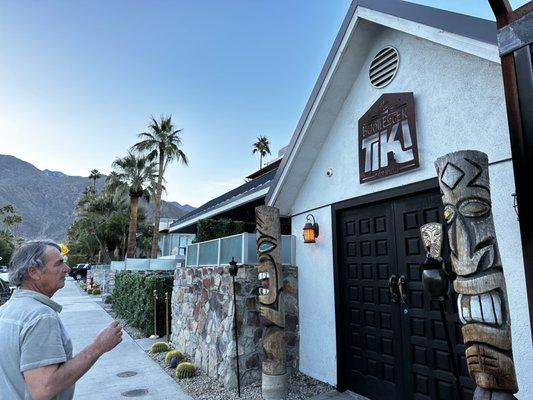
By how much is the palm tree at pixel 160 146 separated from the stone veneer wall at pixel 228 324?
652 inches

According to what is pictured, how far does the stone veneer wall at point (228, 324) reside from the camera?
18.6 ft

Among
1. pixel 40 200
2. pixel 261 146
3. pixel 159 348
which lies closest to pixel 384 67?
pixel 159 348

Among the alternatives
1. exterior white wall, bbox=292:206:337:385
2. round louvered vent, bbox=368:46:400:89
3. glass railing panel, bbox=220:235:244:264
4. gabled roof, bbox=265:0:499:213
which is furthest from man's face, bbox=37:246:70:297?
round louvered vent, bbox=368:46:400:89

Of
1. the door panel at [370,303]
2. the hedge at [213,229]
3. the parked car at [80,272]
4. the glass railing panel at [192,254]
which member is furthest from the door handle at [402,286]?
the parked car at [80,272]

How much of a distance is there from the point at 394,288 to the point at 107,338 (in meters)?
3.50

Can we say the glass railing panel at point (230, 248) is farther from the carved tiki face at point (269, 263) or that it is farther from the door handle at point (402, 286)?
the door handle at point (402, 286)

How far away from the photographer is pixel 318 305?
5.78 metres

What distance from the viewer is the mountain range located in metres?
151

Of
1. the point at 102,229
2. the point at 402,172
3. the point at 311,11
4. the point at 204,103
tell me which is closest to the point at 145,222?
the point at 102,229

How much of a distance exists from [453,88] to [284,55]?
28.0ft

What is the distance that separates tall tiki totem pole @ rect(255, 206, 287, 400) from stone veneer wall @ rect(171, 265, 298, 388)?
0.60 meters

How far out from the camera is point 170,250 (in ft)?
63.4

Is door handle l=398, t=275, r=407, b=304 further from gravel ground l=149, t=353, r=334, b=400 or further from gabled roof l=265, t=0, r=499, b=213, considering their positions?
gabled roof l=265, t=0, r=499, b=213

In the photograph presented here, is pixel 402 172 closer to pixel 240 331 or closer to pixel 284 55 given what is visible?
pixel 240 331
